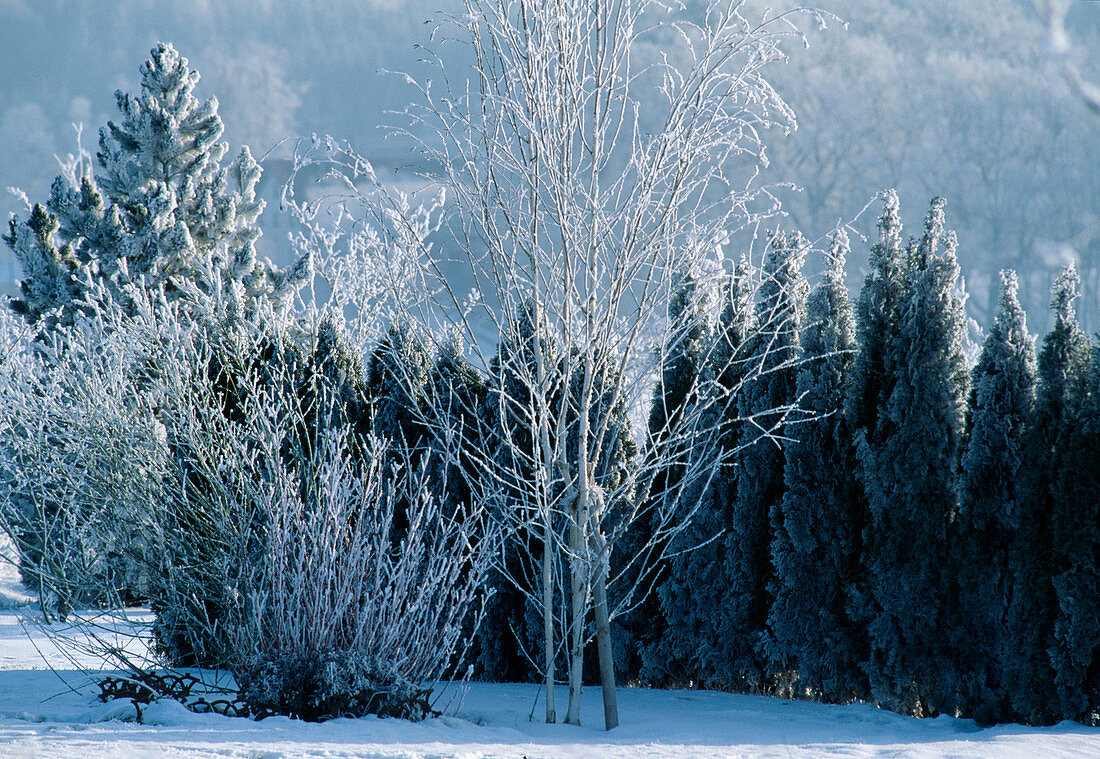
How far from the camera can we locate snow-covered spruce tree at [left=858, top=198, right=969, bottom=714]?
420 cm

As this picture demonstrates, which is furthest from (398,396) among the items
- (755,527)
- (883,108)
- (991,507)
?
(883,108)

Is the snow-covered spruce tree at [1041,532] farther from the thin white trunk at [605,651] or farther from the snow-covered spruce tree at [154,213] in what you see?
the snow-covered spruce tree at [154,213]

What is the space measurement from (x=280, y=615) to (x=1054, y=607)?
12.1ft

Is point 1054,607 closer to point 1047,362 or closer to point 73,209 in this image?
point 1047,362

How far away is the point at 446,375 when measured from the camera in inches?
220

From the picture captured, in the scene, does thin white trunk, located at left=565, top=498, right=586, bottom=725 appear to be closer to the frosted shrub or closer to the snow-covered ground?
the snow-covered ground

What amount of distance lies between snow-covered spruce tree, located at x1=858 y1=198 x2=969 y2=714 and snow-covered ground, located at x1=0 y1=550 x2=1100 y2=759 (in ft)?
0.90

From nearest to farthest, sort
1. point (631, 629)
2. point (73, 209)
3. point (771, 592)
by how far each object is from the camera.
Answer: point (771, 592), point (631, 629), point (73, 209)

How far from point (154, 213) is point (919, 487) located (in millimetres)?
11496

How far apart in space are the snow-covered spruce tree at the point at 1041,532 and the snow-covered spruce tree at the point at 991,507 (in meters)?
0.06

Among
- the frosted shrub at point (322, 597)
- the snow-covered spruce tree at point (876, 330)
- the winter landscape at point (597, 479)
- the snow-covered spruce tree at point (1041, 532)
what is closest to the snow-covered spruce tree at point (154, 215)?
the winter landscape at point (597, 479)

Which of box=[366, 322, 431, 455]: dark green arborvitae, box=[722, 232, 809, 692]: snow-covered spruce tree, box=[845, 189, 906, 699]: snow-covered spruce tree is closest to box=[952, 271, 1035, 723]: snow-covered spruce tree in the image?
box=[845, 189, 906, 699]: snow-covered spruce tree

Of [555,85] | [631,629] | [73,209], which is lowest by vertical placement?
[631,629]

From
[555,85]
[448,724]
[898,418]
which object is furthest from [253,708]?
[898,418]
